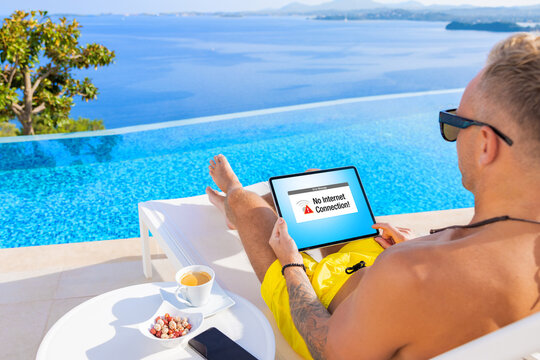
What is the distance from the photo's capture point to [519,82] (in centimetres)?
101

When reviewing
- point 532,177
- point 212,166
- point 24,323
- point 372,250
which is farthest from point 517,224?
point 24,323

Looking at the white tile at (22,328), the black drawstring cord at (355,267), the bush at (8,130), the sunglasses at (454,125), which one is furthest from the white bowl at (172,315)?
the bush at (8,130)

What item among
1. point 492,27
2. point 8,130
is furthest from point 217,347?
point 492,27

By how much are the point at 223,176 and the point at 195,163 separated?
2565 millimetres

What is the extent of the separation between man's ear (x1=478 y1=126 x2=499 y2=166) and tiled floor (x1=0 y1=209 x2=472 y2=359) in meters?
2.17

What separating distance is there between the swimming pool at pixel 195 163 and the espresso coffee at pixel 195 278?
242 cm

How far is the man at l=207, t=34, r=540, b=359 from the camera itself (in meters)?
0.99

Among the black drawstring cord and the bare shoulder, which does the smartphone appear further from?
the black drawstring cord

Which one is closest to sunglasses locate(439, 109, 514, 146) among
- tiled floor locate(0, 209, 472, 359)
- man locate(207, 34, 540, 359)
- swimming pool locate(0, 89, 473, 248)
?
man locate(207, 34, 540, 359)

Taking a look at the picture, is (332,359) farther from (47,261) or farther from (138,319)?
(47,261)

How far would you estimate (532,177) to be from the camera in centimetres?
102

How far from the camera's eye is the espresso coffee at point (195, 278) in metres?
1.53

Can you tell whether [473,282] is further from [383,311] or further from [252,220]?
[252,220]

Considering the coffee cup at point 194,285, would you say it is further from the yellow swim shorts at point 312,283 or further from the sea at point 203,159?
the sea at point 203,159
